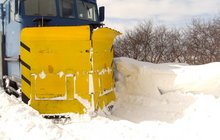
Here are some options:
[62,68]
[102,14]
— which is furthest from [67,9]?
[62,68]

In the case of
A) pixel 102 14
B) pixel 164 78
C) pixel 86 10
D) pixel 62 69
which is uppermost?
pixel 86 10

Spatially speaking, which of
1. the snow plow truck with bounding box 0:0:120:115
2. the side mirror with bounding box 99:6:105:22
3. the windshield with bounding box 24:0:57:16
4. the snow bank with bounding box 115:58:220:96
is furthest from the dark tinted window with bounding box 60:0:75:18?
the snow plow truck with bounding box 0:0:120:115

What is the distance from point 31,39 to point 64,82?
97 cm

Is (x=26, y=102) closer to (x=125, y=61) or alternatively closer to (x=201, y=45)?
(x=125, y=61)

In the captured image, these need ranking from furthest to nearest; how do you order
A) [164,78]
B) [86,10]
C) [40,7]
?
[86,10], [40,7], [164,78]

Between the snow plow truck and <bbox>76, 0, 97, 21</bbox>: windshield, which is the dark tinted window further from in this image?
the snow plow truck

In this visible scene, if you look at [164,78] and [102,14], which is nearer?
[164,78]

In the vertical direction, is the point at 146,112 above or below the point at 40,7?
below

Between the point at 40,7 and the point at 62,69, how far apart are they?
1949 millimetres

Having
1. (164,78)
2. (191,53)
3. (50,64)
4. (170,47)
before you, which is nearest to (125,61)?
(164,78)

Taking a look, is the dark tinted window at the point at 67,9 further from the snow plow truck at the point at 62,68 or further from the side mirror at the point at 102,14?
the snow plow truck at the point at 62,68

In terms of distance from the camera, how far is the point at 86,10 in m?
8.89

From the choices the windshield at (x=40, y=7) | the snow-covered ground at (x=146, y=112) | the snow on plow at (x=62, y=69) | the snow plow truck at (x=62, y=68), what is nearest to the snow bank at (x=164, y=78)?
the snow-covered ground at (x=146, y=112)

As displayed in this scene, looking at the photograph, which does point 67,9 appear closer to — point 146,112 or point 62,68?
point 62,68
